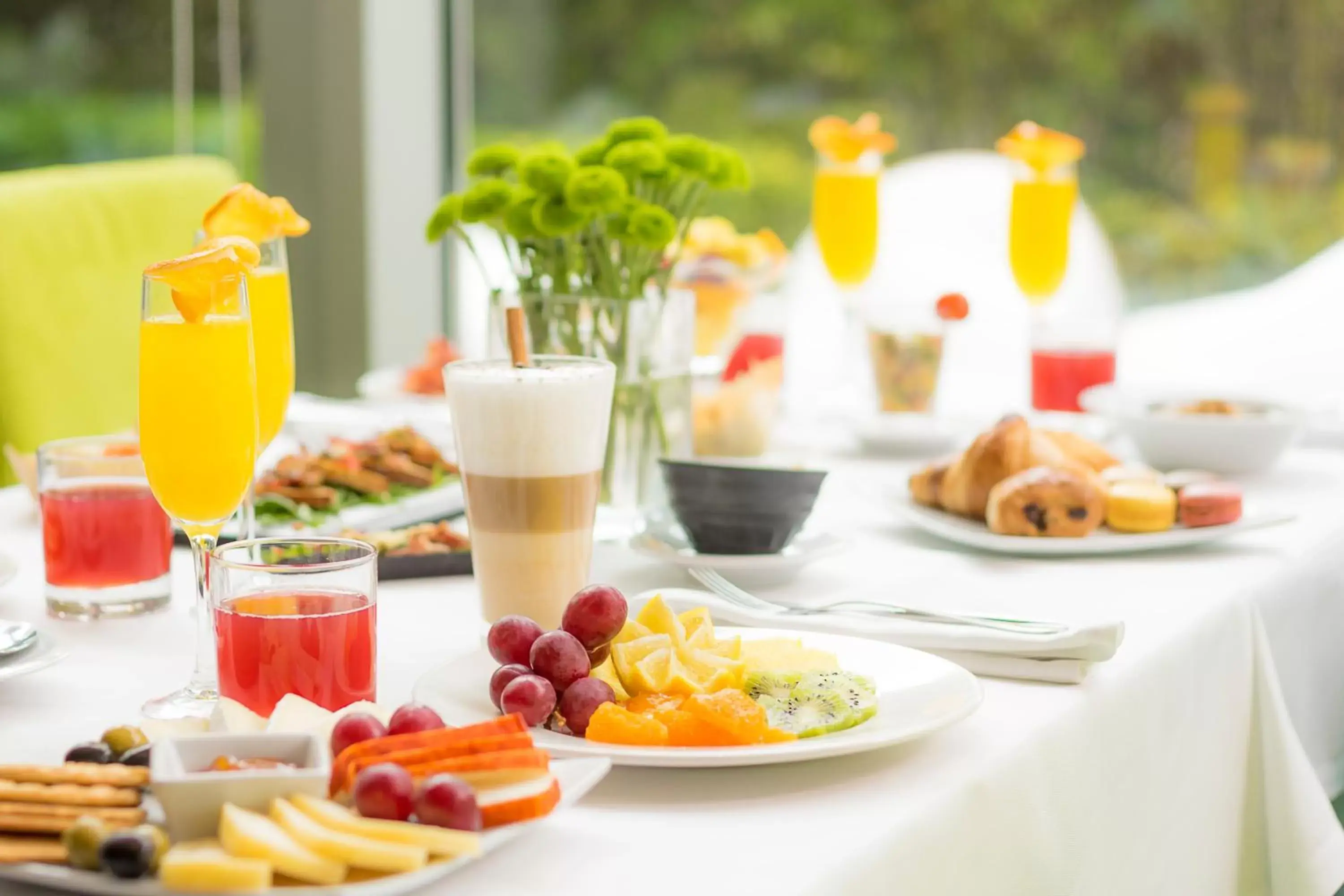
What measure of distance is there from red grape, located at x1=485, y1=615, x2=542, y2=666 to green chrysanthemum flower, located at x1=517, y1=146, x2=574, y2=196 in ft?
1.87

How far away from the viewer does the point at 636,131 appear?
4.78 feet

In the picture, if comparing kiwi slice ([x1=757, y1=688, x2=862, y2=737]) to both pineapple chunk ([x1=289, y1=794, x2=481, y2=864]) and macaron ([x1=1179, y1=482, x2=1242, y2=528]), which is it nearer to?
pineapple chunk ([x1=289, y1=794, x2=481, y2=864])

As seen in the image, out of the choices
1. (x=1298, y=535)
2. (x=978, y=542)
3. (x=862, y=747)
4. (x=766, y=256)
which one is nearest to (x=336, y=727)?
(x=862, y=747)

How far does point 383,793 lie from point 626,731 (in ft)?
0.64

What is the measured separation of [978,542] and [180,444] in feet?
2.23

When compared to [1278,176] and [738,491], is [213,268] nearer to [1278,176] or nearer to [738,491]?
[738,491]

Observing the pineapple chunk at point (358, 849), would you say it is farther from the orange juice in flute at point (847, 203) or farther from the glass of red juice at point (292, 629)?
the orange juice in flute at point (847, 203)

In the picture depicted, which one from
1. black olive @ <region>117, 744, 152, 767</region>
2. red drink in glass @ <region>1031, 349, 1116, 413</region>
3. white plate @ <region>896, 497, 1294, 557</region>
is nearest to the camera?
black olive @ <region>117, 744, 152, 767</region>

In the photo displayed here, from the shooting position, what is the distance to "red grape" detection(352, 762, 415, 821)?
0.64 metres

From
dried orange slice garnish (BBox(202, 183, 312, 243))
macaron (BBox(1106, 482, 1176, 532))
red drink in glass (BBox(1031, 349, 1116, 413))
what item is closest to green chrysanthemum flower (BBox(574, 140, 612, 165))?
dried orange slice garnish (BBox(202, 183, 312, 243))

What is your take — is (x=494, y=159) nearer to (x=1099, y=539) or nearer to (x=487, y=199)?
(x=487, y=199)

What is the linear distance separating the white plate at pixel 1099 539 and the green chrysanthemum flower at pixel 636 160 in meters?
0.39

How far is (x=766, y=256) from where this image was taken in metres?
2.18

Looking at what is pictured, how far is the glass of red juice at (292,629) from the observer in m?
0.87
